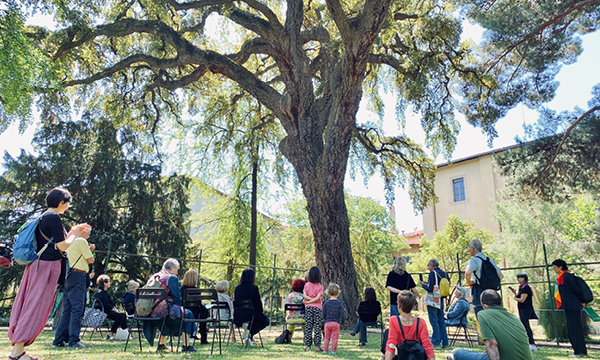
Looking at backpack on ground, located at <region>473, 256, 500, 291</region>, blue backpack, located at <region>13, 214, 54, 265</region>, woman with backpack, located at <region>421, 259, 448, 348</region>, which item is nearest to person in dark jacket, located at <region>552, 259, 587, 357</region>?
backpack on ground, located at <region>473, 256, 500, 291</region>

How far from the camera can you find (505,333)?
4086mm

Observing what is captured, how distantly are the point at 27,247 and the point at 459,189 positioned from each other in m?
36.2

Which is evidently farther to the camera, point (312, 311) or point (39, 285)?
point (312, 311)

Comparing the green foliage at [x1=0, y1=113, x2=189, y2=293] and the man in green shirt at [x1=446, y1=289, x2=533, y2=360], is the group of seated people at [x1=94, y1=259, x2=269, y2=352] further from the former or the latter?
the green foliage at [x1=0, y1=113, x2=189, y2=293]

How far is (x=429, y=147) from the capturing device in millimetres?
16125

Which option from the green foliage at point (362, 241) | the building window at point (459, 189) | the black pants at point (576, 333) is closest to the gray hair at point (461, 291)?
the black pants at point (576, 333)

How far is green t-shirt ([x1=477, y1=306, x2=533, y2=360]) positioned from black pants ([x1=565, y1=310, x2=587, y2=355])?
12.8 ft

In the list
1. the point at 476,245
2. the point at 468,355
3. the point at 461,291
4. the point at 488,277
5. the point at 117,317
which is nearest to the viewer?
the point at 468,355

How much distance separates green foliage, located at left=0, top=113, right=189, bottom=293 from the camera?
56.6ft

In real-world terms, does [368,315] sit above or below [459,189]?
below

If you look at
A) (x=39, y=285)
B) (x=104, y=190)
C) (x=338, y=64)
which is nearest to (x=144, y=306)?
(x=39, y=285)

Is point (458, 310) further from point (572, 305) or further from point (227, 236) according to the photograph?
point (227, 236)

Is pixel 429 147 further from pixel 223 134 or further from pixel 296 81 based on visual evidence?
pixel 223 134

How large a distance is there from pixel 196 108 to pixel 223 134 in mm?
1702
